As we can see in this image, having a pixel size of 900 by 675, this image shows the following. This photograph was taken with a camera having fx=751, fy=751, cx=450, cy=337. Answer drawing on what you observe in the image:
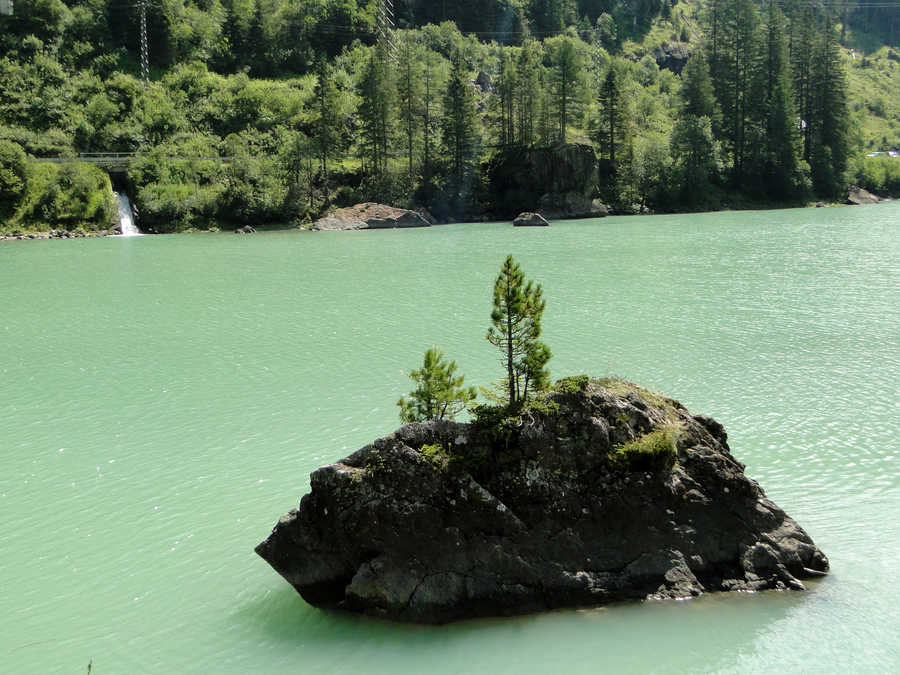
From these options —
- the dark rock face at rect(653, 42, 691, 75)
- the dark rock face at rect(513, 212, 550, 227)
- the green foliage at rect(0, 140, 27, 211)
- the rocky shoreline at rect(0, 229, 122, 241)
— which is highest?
the dark rock face at rect(653, 42, 691, 75)

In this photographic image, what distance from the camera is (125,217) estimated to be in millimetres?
72375

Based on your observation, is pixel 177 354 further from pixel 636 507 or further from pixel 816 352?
pixel 816 352

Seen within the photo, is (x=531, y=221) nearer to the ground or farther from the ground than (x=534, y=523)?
farther from the ground

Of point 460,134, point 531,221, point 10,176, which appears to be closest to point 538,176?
point 460,134

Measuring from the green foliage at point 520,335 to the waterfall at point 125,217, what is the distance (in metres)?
66.9

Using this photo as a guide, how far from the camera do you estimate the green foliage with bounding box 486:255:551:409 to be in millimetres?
9633

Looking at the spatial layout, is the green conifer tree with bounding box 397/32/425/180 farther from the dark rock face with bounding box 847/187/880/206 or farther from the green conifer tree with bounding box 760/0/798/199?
the dark rock face with bounding box 847/187/880/206

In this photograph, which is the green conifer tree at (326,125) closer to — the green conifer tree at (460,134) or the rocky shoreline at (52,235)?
the green conifer tree at (460,134)

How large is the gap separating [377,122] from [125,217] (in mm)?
31129

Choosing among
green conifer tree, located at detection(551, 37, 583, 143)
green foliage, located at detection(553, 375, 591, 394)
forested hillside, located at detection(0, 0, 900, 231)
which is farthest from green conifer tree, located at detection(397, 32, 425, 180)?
green foliage, located at detection(553, 375, 591, 394)

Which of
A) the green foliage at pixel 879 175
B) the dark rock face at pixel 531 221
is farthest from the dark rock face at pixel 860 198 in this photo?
the dark rock face at pixel 531 221

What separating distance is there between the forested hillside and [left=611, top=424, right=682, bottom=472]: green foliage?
70.2 m

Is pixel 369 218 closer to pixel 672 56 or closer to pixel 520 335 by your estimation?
pixel 520 335

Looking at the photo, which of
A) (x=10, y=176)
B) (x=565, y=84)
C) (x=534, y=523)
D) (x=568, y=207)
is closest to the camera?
(x=534, y=523)
